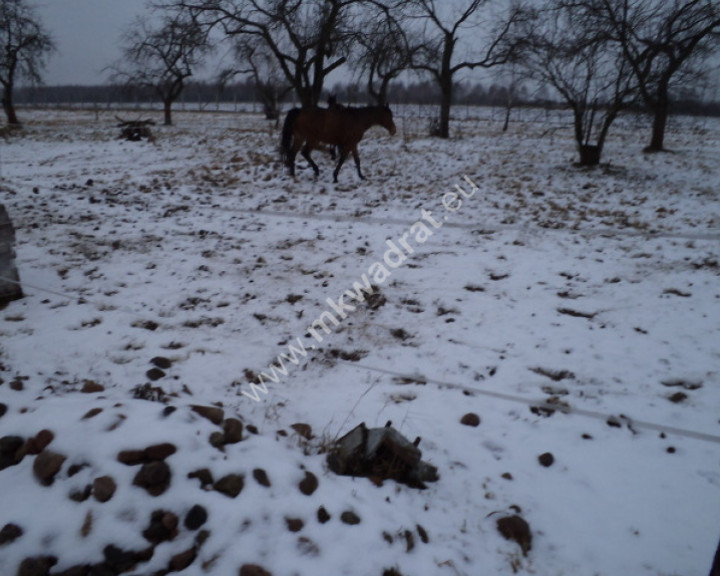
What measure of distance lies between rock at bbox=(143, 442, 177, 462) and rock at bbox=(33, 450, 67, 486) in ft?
1.22

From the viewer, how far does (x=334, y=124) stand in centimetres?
988

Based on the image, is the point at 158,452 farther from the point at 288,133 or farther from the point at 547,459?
the point at 288,133

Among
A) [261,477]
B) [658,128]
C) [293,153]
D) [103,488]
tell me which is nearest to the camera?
[103,488]

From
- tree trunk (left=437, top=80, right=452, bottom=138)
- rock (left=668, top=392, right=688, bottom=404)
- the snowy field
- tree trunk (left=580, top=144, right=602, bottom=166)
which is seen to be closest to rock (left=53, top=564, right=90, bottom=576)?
the snowy field

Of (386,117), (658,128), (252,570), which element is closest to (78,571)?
(252,570)

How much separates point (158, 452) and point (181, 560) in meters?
0.54

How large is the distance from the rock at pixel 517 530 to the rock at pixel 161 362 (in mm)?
2632

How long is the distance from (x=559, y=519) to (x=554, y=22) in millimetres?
15949

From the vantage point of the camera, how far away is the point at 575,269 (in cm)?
527

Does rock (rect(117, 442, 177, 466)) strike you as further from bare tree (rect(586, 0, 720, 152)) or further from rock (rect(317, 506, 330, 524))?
bare tree (rect(586, 0, 720, 152))

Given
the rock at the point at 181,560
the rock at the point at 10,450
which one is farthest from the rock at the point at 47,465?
the rock at the point at 181,560

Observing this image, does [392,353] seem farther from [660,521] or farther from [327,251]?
[327,251]

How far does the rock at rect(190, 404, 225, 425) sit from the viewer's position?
8.18 ft

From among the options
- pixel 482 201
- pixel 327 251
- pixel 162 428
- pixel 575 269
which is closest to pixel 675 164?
pixel 482 201
